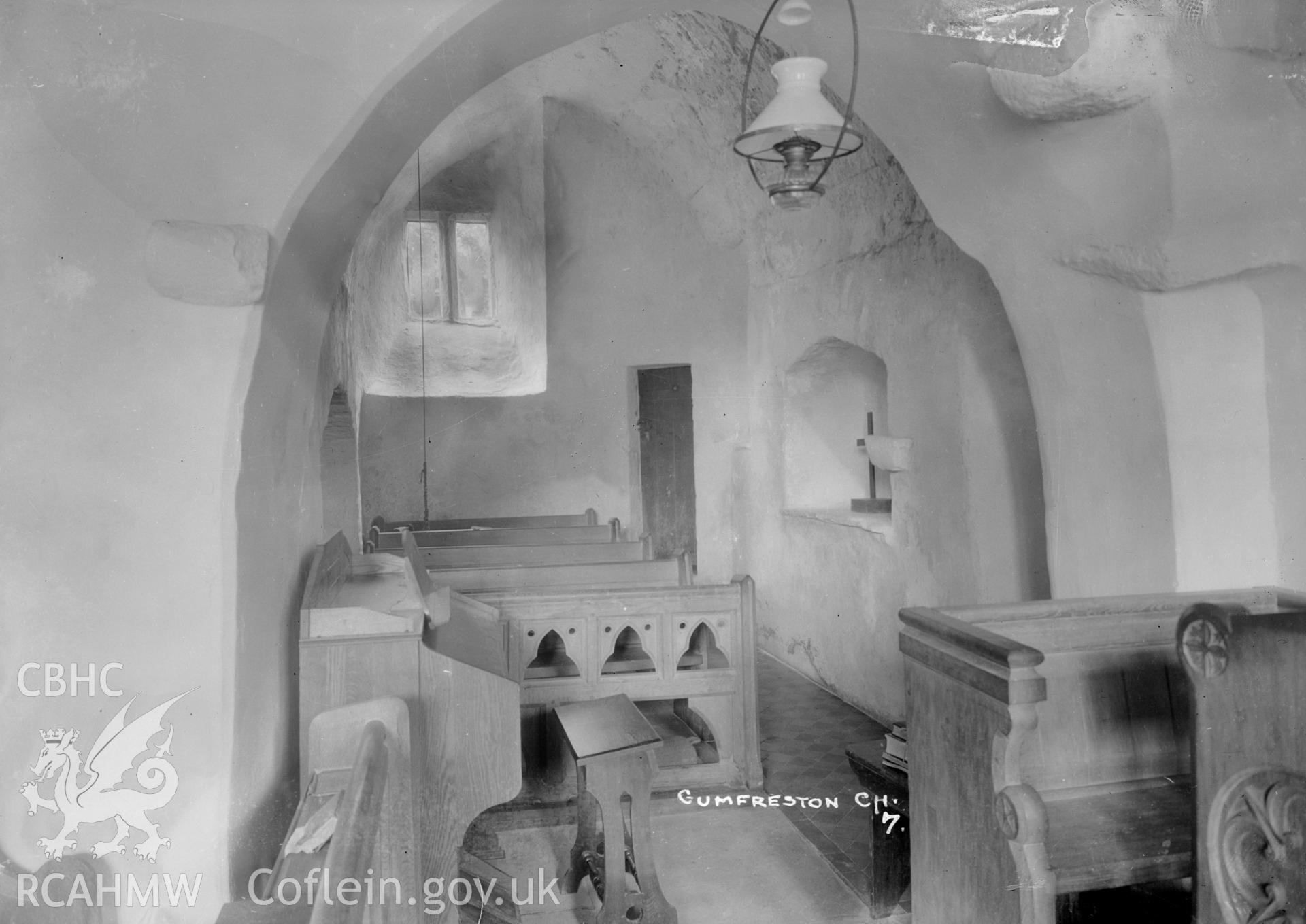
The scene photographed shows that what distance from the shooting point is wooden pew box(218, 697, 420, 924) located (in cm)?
148

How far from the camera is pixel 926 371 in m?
5.48

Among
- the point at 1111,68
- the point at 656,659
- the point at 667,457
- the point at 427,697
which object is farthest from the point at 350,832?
the point at 667,457

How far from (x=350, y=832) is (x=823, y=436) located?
20.8 feet

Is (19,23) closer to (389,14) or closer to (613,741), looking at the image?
(389,14)

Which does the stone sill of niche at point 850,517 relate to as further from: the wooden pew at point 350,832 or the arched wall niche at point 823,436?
the wooden pew at point 350,832

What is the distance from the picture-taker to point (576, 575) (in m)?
5.41

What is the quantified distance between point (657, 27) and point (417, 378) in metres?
3.95

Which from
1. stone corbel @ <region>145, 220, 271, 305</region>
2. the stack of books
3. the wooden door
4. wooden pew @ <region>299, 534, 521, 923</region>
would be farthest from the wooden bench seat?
the wooden door

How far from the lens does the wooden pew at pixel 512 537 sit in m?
6.95

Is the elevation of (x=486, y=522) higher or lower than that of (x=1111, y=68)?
lower

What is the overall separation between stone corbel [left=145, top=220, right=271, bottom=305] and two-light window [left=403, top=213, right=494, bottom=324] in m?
6.70

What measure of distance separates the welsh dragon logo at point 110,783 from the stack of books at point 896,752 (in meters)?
2.37

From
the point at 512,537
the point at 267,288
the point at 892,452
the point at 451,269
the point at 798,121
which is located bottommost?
the point at 512,537

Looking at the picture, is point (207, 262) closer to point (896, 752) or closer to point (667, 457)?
point (896, 752)
